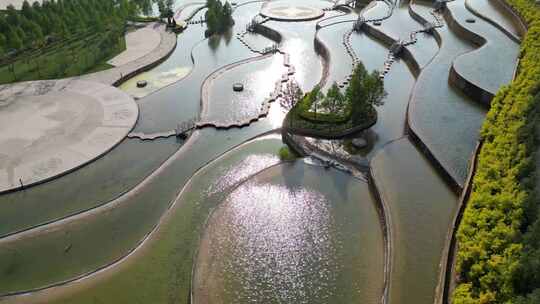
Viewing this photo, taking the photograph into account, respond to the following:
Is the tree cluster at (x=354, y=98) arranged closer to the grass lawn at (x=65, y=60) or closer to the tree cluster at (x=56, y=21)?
the grass lawn at (x=65, y=60)

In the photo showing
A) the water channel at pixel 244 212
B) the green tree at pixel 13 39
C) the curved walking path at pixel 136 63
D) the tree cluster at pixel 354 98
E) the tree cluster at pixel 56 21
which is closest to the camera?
the water channel at pixel 244 212

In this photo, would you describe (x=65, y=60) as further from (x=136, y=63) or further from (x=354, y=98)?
(x=354, y=98)

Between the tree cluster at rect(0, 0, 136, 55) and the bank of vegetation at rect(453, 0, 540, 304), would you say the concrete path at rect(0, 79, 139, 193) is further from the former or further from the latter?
the bank of vegetation at rect(453, 0, 540, 304)

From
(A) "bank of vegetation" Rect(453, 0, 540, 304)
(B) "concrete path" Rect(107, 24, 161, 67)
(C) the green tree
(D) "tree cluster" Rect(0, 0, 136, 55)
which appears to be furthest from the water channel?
(D) "tree cluster" Rect(0, 0, 136, 55)

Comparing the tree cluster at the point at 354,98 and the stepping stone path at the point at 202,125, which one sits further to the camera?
the stepping stone path at the point at 202,125

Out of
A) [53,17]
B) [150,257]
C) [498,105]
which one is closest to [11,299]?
[150,257]

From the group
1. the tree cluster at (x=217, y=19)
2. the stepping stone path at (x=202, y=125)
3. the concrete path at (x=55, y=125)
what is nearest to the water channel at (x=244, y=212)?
the stepping stone path at (x=202, y=125)

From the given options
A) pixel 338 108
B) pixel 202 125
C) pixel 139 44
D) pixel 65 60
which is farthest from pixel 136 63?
pixel 338 108

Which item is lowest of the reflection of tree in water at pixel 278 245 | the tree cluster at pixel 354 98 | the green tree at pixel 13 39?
the reflection of tree in water at pixel 278 245
